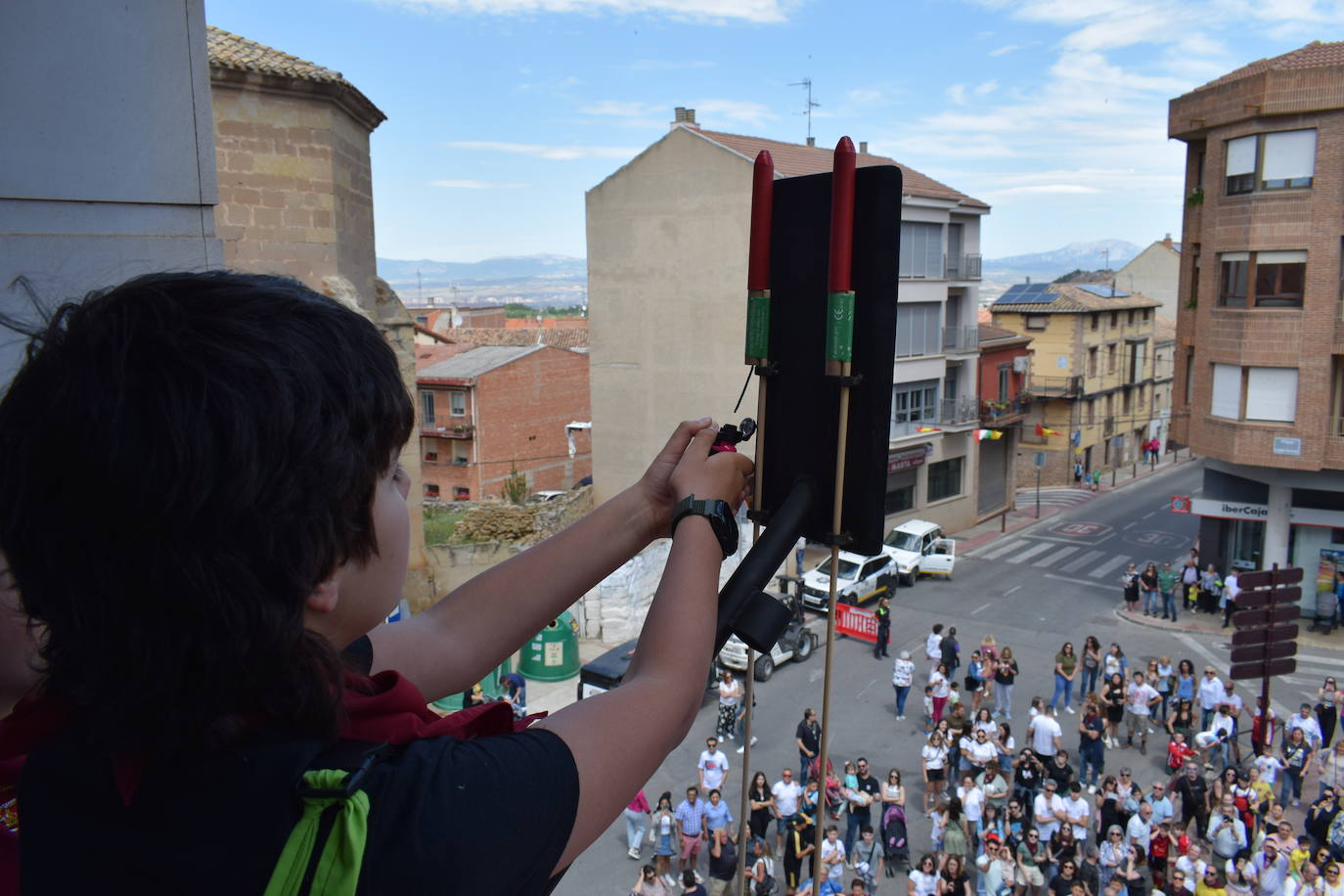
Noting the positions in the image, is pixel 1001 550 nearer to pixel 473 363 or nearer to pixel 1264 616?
pixel 1264 616

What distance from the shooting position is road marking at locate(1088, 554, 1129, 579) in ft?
83.6

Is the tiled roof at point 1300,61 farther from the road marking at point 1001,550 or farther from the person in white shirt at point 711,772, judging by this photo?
the person in white shirt at point 711,772

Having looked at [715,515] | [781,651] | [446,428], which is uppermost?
[715,515]

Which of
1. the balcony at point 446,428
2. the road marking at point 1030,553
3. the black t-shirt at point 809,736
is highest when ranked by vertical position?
the balcony at point 446,428

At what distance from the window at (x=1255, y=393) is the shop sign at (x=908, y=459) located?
25.6ft

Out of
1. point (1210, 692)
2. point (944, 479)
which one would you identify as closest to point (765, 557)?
point (1210, 692)

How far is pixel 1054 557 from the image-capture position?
27328 mm

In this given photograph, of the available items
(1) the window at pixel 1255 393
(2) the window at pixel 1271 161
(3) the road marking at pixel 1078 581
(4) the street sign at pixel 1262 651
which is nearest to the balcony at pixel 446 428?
(3) the road marking at pixel 1078 581

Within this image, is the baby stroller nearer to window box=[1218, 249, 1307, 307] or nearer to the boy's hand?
the boy's hand

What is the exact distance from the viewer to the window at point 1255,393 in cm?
2066

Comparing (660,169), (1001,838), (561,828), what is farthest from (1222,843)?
(660,169)

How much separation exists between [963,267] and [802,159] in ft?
18.9

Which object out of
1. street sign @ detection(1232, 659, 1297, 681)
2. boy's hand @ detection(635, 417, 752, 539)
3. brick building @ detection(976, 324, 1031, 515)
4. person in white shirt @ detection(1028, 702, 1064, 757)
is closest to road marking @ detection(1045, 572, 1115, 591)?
brick building @ detection(976, 324, 1031, 515)

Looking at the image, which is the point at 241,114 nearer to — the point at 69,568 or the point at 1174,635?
the point at 69,568
